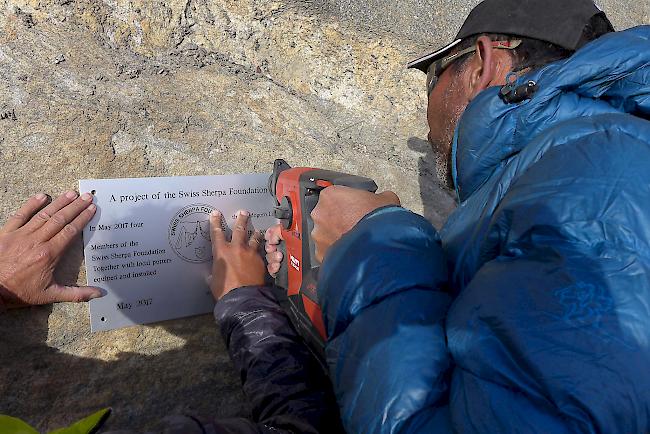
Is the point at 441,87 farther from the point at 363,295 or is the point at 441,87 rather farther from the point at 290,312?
the point at 290,312

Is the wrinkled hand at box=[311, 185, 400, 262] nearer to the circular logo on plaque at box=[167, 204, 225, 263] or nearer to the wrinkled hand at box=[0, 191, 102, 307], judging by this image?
the circular logo on plaque at box=[167, 204, 225, 263]

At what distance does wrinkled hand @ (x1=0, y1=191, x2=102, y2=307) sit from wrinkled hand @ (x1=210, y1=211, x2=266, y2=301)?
1.28 ft

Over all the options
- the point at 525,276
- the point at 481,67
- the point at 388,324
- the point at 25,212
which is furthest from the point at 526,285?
the point at 25,212

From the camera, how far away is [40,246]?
4.26ft

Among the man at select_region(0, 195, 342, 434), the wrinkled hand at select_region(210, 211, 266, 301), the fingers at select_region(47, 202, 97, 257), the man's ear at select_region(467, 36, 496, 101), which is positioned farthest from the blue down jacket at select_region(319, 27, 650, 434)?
the fingers at select_region(47, 202, 97, 257)

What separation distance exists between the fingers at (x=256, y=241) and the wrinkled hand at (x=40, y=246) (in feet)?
1.80

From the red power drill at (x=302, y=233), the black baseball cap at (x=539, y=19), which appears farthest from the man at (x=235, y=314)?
the black baseball cap at (x=539, y=19)

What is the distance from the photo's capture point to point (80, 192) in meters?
1.42

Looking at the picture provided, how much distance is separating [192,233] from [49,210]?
1.46ft

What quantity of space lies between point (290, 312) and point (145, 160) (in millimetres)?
809

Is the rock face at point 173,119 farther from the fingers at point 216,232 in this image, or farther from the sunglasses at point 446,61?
the sunglasses at point 446,61

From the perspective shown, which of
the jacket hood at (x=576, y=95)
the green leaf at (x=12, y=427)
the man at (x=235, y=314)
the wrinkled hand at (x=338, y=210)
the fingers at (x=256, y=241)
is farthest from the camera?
the fingers at (x=256, y=241)

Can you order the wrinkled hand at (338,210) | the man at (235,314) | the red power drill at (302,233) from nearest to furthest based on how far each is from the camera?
the man at (235,314)
the wrinkled hand at (338,210)
the red power drill at (302,233)

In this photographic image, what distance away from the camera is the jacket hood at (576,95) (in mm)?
973
